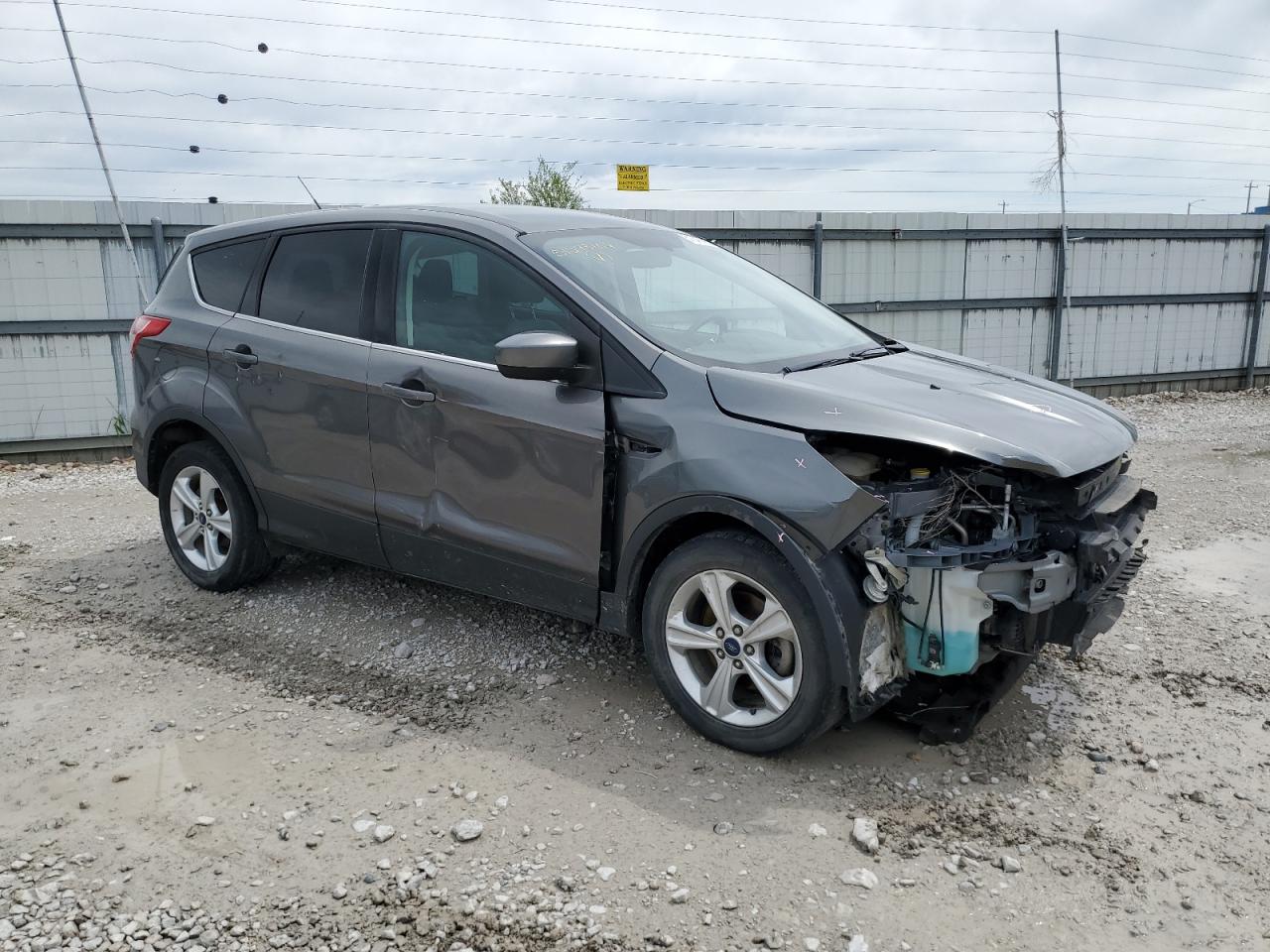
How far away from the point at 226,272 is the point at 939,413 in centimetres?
349

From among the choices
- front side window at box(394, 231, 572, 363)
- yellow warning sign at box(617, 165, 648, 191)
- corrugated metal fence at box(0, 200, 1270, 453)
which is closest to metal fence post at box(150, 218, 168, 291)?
corrugated metal fence at box(0, 200, 1270, 453)

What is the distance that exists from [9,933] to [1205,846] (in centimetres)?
331

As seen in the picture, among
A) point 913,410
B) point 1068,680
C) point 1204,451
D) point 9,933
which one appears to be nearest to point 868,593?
point 913,410

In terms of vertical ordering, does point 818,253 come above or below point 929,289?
above

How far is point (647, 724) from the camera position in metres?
3.73

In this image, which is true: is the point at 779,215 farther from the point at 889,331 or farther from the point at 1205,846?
the point at 1205,846

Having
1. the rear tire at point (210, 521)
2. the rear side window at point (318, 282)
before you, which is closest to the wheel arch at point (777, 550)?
the rear side window at point (318, 282)

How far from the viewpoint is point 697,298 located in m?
4.12

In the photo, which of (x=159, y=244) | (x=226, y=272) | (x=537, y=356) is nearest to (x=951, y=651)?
(x=537, y=356)

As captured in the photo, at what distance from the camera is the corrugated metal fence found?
9.55m

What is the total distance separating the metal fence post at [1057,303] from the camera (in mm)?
12914

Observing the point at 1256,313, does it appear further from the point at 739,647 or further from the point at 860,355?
the point at 739,647

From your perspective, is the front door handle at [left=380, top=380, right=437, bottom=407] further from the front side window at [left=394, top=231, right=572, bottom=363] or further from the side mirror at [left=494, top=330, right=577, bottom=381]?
the side mirror at [left=494, top=330, right=577, bottom=381]

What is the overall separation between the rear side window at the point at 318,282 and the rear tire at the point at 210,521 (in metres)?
0.84
